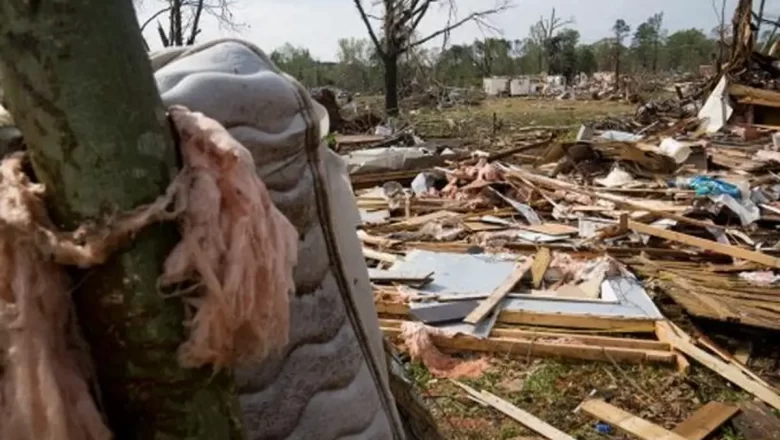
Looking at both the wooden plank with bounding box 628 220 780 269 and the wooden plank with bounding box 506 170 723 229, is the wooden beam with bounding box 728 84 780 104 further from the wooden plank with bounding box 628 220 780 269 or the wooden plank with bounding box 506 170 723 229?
the wooden plank with bounding box 628 220 780 269

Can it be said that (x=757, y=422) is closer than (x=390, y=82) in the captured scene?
Yes

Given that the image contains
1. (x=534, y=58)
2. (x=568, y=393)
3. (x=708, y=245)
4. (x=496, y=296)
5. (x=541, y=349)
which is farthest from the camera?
(x=534, y=58)

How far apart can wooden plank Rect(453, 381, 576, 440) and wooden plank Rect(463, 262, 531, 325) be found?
902 mm

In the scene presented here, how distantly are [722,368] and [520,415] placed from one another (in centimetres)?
160

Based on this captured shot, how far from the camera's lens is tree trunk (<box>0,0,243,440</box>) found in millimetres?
830

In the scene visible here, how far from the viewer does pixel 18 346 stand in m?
0.83

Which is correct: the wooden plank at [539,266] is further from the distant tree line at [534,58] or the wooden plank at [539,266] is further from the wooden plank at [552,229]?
the distant tree line at [534,58]

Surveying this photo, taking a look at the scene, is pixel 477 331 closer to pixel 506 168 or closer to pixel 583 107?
pixel 506 168

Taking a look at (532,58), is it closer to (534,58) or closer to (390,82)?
(534,58)

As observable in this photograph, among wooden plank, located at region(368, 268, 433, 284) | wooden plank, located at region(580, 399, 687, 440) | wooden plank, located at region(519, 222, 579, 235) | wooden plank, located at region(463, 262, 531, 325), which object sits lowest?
wooden plank, located at region(580, 399, 687, 440)

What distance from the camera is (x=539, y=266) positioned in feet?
23.6

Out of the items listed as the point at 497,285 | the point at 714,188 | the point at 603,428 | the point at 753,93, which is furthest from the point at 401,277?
the point at 753,93

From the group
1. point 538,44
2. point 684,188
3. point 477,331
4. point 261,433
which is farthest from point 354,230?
point 538,44

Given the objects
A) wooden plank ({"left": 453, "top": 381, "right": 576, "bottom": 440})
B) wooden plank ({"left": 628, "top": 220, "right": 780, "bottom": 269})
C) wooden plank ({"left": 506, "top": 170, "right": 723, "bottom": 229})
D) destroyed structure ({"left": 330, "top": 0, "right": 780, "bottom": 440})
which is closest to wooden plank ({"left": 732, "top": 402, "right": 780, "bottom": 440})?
destroyed structure ({"left": 330, "top": 0, "right": 780, "bottom": 440})
